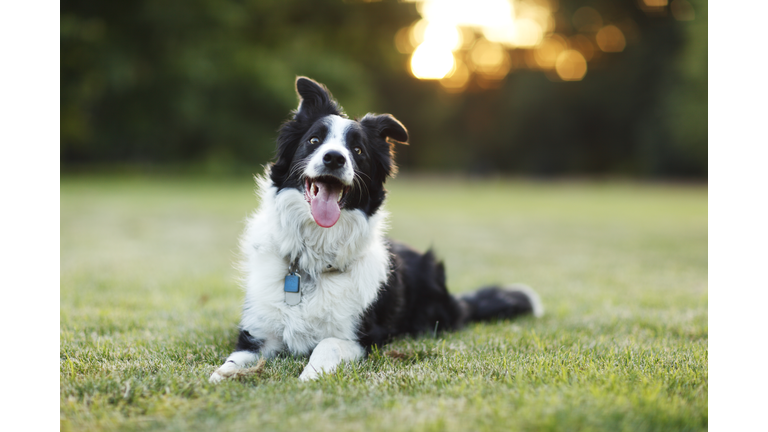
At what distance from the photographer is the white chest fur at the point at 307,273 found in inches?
138

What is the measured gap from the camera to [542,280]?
23.3ft

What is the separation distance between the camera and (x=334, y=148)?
135 inches

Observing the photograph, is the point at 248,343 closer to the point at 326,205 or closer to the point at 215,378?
the point at 215,378

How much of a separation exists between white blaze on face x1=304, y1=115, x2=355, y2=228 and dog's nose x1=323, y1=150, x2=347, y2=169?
0.01 m

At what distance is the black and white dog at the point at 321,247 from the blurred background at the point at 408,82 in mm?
19771

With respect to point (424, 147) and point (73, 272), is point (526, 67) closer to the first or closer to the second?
point (424, 147)

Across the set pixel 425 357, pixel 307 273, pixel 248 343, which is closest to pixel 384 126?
pixel 307 273

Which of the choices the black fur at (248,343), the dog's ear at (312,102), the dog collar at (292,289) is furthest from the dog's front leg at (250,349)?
the dog's ear at (312,102)

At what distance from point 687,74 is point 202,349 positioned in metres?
36.7

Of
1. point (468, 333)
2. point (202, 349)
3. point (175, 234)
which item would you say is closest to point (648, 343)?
point (468, 333)

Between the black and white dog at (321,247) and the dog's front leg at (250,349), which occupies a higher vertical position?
the black and white dog at (321,247)

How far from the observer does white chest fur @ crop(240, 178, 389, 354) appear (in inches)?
138

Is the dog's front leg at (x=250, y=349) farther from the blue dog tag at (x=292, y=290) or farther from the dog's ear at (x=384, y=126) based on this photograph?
the dog's ear at (x=384, y=126)

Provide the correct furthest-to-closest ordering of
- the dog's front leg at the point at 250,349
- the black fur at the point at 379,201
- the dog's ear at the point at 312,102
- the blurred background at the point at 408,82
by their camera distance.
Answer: the blurred background at the point at 408,82 → the dog's ear at the point at 312,102 → the black fur at the point at 379,201 → the dog's front leg at the point at 250,349
